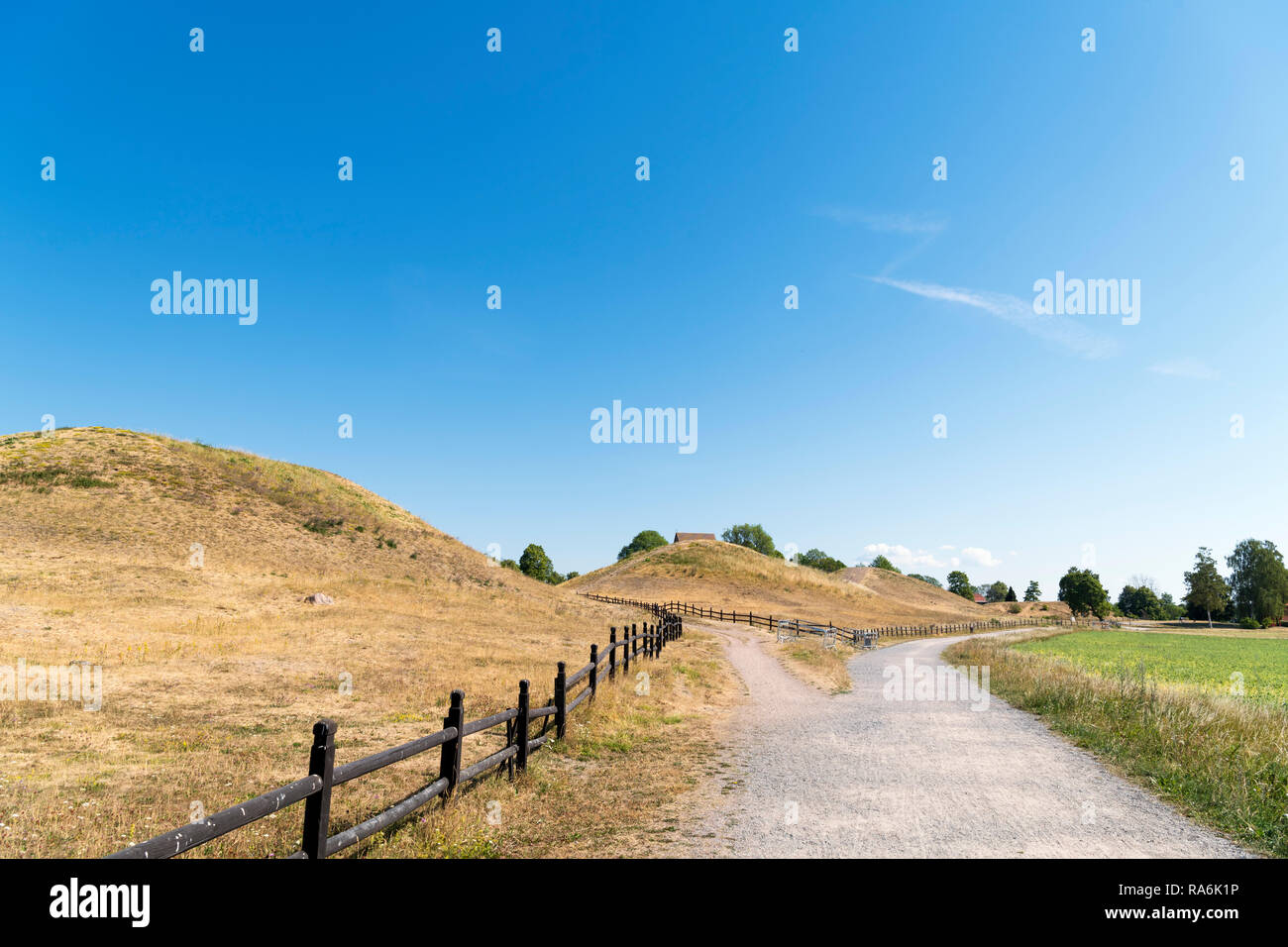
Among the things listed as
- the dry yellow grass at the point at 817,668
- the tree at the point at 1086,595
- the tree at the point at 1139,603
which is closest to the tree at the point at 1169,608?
the tree at the point at 1139,603

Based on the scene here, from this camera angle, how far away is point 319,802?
19.0ft

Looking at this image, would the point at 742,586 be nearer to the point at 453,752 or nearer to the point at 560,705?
the point at 560,705

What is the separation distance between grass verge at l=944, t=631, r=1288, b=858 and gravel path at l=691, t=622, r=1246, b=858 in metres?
0.43

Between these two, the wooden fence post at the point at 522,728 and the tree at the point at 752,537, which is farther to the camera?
the tree at the point at 752,537

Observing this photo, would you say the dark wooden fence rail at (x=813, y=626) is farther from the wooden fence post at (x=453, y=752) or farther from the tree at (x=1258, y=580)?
the tree at (x=1258, y=580)

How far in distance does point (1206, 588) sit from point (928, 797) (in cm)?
15671

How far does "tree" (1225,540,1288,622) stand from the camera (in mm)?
111438

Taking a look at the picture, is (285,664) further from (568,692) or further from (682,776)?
(682,776)

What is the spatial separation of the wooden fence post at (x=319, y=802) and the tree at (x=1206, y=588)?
518 ft

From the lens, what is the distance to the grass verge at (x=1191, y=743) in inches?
308

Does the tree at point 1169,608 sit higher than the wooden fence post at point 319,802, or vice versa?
the wooden fence post at point 319,802

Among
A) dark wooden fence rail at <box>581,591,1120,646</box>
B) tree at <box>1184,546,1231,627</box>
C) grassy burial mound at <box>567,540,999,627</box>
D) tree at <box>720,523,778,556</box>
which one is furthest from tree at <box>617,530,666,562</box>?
tree at <box>1184,546,1231,627</box>

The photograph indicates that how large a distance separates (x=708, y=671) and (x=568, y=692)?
9.69m

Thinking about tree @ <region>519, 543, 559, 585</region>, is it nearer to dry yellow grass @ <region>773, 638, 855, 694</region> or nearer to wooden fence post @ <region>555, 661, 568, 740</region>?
dry yellow grass @ <region>773, 638, 855, 694</region>
